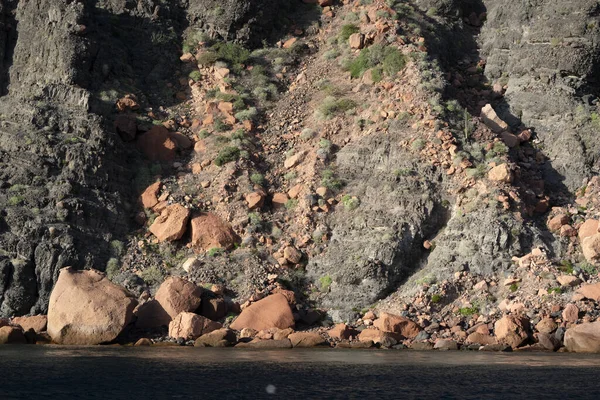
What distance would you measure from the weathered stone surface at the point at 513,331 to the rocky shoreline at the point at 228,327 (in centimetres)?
4

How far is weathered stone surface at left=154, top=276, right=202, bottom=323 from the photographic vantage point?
108 feet

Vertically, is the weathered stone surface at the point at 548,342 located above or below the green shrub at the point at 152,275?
below

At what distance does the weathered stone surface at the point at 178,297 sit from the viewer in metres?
32.8

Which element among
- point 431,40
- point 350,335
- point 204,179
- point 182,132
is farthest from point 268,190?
point 431,40

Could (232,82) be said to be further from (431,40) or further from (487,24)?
(487,24)

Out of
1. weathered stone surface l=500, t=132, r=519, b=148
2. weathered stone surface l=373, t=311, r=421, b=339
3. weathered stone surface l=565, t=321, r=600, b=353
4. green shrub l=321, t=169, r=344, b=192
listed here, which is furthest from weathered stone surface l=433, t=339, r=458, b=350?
weathered stone surface l=500, t=132, r=519, b=148

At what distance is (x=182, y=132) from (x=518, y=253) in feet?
60.9

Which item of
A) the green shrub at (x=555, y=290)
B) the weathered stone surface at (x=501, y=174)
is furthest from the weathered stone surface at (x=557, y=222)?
the green shrub at (x=555, y=290)

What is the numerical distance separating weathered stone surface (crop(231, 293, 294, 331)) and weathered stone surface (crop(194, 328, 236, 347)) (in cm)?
109

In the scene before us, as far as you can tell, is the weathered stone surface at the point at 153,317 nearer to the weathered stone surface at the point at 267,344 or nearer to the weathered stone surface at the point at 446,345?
the weathered stone surface at the point at 267,344

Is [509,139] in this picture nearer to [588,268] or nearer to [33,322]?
[588,268]

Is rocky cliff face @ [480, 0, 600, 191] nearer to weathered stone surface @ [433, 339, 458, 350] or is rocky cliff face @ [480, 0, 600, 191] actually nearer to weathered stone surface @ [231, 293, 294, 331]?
weathered stone surface @ [433, 339, 458, 350]

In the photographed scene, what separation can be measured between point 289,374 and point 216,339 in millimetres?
8132

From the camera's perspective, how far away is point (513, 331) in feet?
99.4
